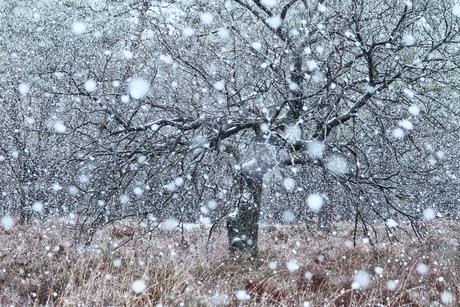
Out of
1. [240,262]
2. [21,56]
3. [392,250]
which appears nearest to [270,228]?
[392,250]

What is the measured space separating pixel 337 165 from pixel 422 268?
2272mm

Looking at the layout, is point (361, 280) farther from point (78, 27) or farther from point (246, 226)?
point (78, 27)

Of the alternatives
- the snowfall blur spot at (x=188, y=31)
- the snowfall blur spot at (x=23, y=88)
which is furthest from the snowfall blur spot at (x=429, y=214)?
the snowfall blur spot at (x=23, y=88)

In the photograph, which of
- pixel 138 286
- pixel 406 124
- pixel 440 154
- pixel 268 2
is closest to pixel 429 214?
pixel 440 154

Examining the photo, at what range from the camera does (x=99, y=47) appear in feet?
35.6

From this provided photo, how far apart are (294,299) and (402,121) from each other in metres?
2.71

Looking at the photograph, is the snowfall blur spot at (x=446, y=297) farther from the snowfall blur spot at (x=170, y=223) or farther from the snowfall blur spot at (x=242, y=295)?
the snowfall blur spot at (x=170, y=223)

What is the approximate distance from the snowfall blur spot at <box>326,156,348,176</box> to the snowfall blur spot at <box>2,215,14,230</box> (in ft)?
26.5

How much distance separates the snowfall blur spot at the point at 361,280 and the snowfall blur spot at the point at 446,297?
0.90 meters

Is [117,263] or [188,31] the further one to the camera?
[188,31]

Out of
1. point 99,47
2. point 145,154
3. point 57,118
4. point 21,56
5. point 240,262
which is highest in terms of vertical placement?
point 21,56

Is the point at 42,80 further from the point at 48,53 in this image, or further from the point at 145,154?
the point at 145,154

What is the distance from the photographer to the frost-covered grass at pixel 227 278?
406 cm

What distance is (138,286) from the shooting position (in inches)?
162
